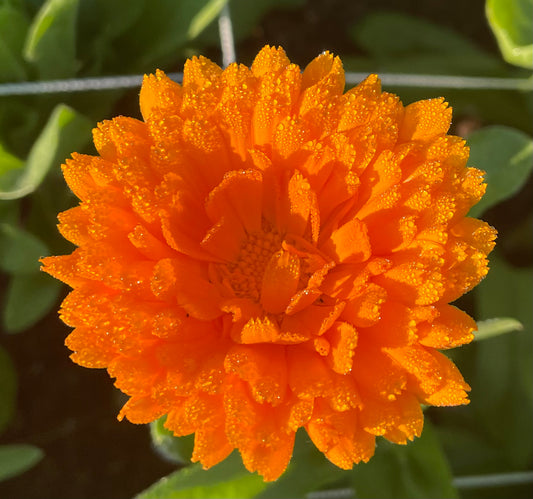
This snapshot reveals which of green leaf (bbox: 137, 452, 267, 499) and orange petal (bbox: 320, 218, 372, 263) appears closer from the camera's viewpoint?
orange petal (bbox: 320, 218, 372, 263)

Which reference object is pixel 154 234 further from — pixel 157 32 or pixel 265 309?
pixel 157 32

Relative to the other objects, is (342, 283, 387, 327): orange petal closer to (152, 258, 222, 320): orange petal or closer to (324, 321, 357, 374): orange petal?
(324, 321, 357, 374): orange petal

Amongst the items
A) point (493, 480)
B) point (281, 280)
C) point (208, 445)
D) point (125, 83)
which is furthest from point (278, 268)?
point (493, 480)

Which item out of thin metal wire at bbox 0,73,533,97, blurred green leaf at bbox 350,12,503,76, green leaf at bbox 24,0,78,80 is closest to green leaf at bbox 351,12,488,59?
blurred green leaf at bbox 350,12,503,76

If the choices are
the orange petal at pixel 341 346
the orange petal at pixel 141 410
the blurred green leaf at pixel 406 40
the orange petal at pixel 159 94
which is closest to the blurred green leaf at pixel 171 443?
the orange petal at pixel 141 410

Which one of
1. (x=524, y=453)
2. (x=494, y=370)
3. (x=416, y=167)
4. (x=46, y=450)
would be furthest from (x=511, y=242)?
(x=46, y=450)

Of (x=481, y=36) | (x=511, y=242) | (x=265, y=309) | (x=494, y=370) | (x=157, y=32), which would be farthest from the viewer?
(x=481, y=36)
